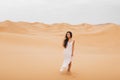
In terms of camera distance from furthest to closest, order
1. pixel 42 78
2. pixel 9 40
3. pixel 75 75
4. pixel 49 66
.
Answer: pixel 9 40 → pixel 49 66 → pixel 75 75 → pixel 42 78

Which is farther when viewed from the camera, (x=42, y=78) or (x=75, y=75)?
(x=75, y=75)

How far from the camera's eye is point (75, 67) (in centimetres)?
1257

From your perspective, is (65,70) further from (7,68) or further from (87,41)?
(87,41)

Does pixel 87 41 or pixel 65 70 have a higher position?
pixel 65 70

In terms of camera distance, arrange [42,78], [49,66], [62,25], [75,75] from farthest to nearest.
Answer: [62,25] → [49,66] → [75,75] → [42,78]

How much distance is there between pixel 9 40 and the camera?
79.1 ft

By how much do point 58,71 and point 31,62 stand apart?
210cm

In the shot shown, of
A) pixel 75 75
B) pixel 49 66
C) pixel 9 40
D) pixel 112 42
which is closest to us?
pixel 75 75

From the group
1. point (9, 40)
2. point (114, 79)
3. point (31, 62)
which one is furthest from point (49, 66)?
point (9, 40)

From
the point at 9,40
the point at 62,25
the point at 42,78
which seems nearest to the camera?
the point at 42,78

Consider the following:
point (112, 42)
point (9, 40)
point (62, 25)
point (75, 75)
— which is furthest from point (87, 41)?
point (62, 25)

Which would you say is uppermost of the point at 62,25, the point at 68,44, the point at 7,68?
the point at 68,44

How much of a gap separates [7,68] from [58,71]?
1832 millimetres

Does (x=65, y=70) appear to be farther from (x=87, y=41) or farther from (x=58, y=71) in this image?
(x=87, y=41)
